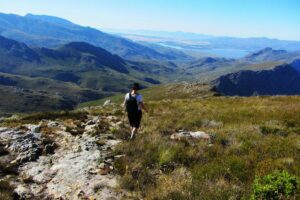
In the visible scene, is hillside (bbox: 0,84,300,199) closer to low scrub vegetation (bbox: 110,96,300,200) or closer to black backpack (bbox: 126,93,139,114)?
low scrub vegetation (bbox: 110,96,300,200)

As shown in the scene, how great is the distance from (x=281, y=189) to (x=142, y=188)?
3.60 metres

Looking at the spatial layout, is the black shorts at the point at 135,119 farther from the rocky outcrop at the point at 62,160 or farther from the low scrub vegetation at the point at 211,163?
the rocky outcrop at the point at 62,160

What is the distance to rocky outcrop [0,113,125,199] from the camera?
10554 millimetres

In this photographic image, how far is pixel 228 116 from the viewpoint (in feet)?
70.0

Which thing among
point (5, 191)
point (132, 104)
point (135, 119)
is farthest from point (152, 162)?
point (132, 104)

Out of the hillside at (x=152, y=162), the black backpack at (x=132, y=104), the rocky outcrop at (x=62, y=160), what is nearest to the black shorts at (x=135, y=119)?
the black backpack at (x=132, y=104)

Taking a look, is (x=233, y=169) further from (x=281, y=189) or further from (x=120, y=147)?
(x=120, y=147)

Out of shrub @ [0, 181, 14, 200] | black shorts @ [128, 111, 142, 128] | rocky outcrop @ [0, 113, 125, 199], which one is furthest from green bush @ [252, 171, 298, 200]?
black shorts @ [128, 111, 142, 128]

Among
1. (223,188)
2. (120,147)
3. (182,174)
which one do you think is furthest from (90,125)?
(223,188)

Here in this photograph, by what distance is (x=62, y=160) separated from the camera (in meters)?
13.4

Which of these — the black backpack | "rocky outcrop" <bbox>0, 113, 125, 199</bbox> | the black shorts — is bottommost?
"rocky outcrop" <bbox>0, 113, 125, 199</bbox>

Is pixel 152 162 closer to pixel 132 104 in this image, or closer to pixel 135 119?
pixel 135 119

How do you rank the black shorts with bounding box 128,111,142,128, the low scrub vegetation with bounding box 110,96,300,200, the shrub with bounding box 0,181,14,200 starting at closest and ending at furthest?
the low scrub vegetation with bounding box 110,96,300,200 < the shrub with bounding box 0,181,14,200 < the black shorts with bounding box 128,111,142,128

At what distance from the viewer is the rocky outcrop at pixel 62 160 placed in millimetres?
10554
